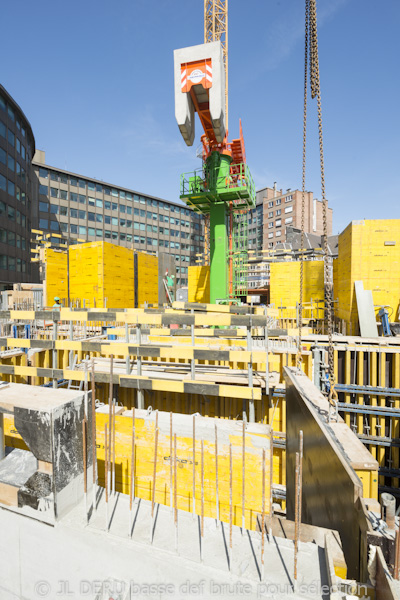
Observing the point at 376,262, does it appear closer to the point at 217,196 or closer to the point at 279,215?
the point at 217,196

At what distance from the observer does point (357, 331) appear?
52.1ft

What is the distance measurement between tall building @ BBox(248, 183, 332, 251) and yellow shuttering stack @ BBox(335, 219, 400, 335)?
53.1m

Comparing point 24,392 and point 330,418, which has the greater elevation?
point 24,392

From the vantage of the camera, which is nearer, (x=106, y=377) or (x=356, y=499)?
(x=356, y=499)

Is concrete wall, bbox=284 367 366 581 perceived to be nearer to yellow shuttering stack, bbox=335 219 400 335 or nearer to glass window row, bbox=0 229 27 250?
yellow shuttering stack, bbox=335 219 400 335

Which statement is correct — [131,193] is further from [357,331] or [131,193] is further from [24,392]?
[24,392]

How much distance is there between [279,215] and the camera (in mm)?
70625

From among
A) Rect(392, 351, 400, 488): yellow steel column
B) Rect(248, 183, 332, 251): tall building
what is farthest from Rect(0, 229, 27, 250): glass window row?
Rect(248, 183, 332, 251): tall building

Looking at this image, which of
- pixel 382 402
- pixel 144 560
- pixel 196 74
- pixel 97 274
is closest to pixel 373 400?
pixel 382 402

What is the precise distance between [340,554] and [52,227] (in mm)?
59700

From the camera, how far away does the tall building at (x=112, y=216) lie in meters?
52.9

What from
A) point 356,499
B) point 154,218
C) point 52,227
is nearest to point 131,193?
point 154,218

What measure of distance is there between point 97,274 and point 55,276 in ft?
10.4

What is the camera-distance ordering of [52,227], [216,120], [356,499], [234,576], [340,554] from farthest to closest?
1. [52,227]
2. [216,120]
3. [356,499]
4. [340,554]
5. [234,576]
